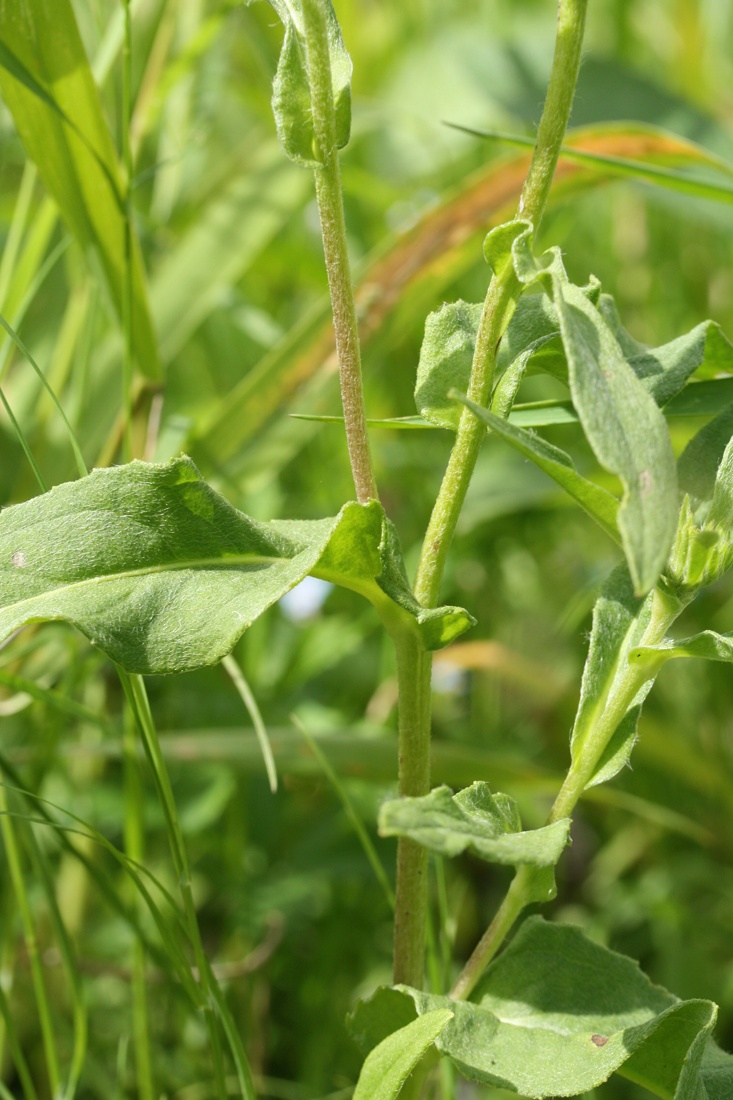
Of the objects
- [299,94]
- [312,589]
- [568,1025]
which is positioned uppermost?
[299,94]

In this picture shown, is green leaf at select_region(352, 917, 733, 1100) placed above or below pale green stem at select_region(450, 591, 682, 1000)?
below

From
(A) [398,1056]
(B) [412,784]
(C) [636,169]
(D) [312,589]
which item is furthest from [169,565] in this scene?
(D) [312,589]

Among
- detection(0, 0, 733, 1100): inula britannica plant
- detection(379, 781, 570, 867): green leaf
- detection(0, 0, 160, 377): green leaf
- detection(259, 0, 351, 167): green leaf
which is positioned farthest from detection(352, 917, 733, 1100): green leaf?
detection(0, 0, 160, 377): green leaf

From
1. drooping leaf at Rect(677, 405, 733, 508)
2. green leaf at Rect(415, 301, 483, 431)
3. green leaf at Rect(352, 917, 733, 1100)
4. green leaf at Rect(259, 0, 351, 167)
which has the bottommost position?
green leaf at Rect(352, 917, 733, 1100)

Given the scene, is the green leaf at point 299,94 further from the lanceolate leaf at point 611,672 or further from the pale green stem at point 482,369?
the lanceolate leaf at point 611,672

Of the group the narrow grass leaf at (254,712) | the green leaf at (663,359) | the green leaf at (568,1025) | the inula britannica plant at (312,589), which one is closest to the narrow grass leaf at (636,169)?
the inula britannica plant at (312,589)

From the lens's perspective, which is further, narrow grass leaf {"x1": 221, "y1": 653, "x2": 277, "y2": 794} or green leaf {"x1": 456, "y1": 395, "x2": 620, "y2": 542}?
narrow grass leaf {"x1": 221, "y1": 653, "x2": 277, "y2": 794}

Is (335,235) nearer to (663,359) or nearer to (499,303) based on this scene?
(499,303)

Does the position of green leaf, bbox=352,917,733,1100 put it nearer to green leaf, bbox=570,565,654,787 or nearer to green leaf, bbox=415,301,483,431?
green leaf, bbox=570,565,654,787
